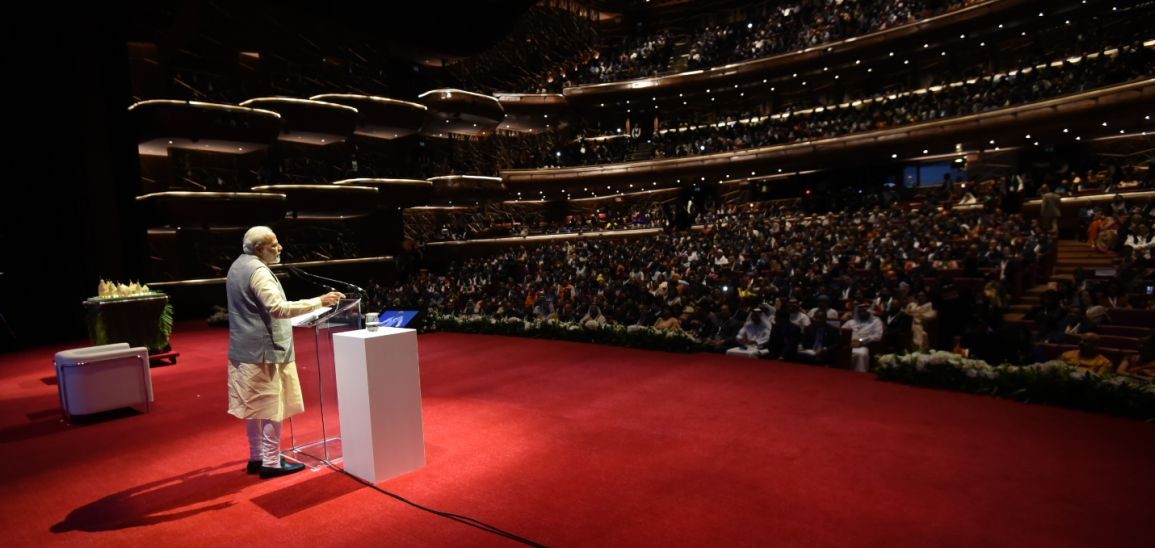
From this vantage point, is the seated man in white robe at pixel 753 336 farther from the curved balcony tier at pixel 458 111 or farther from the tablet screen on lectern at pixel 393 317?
the curved balcony tier at pixel 458 111

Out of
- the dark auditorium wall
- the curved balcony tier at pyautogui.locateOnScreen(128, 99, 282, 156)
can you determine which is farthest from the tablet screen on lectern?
the curved balcony tier at pyautogui.locateOnScreen(128, 99, 282, 156)

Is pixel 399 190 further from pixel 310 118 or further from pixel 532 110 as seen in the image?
pixel 532 110

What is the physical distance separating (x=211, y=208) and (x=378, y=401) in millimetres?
13656

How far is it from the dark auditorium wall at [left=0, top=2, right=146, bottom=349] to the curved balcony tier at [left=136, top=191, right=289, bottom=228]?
96cm

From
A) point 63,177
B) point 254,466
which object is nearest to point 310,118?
point 63,177

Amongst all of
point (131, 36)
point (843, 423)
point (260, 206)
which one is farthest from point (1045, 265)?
point (131, 36)

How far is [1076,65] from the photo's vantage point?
52.3 ft

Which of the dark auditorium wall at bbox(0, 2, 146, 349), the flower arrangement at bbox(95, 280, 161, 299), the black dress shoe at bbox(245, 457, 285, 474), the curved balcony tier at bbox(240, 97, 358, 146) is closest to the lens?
the black dress shoe at bbox(245, 457, 285, 474)

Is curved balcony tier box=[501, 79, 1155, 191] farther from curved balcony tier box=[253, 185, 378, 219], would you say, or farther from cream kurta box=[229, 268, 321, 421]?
cream kurta box=[229, 268, 321, 421]

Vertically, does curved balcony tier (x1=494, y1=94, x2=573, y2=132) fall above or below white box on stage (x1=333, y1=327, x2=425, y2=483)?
above

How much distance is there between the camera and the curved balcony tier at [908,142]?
14328 millimetres

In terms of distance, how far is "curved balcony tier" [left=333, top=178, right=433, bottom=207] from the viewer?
1925 centimetres

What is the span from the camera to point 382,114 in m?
19.6

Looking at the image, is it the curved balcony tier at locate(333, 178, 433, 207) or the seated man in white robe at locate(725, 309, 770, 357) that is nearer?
the seated man in white robe at locate(725, 309, 770, 357)
